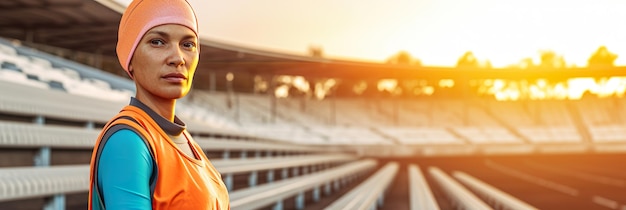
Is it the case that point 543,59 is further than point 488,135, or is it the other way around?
point 543,59

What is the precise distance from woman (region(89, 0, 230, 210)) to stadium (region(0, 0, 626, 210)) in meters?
1.69

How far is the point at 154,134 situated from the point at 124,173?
10cm

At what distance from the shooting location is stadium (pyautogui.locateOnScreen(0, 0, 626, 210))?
3.91m

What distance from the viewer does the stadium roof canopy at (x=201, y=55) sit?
551 inches

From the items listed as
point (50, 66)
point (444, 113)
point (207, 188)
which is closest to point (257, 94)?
point (444, 113)

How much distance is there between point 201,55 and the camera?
21.3 meters

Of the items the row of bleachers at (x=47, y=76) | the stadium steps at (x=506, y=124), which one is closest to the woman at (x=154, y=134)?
the row of bleachers at (x=47, y=76)

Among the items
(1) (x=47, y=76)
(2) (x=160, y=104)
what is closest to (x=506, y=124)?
(1) (x=47, y=76)

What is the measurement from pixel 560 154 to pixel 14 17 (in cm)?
2750

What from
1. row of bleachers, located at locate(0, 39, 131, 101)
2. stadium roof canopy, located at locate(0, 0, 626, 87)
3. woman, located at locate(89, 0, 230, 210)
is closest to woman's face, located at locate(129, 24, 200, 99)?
woman, located at locate(89, 0, 230, 210)

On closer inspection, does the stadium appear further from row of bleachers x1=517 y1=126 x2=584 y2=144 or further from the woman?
the woman

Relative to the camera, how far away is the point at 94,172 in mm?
963

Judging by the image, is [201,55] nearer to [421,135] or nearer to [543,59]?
[421,135]

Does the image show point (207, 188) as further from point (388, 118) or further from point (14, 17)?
point (388, 118)
